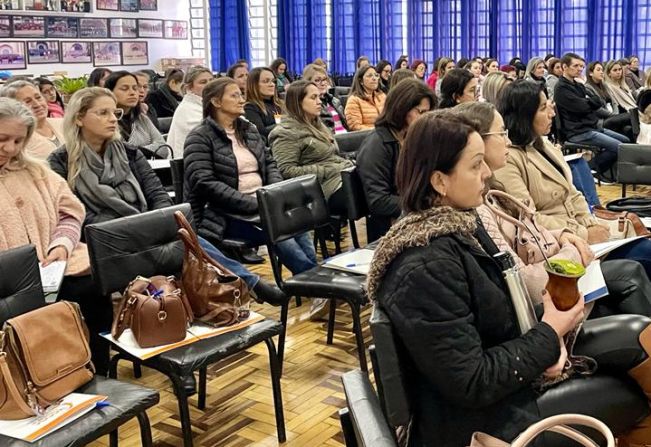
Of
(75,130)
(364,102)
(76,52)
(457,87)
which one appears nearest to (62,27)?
(76,52)

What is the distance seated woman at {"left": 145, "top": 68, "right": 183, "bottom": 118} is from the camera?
8.26 m

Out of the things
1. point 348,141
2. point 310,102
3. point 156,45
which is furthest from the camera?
point 156,45

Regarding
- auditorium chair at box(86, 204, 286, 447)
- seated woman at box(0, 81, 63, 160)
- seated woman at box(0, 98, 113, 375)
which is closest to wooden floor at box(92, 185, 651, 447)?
auditorium chair at box(86, 204, 286, 447)

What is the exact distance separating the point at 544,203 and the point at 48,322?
2132mm

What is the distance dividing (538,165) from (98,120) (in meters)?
1.99

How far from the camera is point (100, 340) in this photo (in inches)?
106

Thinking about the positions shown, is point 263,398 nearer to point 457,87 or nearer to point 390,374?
point 390,374

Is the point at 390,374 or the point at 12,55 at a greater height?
the point at 12,55

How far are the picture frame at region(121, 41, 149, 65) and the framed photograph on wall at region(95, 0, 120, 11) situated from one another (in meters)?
0.58

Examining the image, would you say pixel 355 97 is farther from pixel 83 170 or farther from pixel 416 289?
pixel 416 289

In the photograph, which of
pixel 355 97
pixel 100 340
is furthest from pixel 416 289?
pixel 355 97

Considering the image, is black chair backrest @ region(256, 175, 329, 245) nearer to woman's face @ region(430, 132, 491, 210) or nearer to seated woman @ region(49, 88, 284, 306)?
seated woman @ region(49, 88, 284, 306)

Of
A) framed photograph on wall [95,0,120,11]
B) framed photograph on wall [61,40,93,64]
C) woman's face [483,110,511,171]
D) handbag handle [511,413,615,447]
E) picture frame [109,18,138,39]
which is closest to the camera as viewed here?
handbag handle [511,413,615,447]

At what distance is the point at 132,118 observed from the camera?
5371 millimetres
